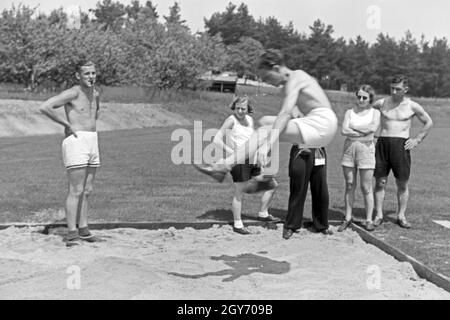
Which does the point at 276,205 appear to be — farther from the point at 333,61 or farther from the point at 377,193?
the point at 333,61

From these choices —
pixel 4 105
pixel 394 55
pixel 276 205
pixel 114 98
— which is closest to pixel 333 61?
pixel 394 55

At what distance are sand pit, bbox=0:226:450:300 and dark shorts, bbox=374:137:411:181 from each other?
1212 mm

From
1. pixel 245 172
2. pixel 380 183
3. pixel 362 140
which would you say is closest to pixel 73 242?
pixel 245 172

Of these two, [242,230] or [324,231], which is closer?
[242,230]

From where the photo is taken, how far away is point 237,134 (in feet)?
25.0

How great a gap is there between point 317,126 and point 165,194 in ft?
17.2

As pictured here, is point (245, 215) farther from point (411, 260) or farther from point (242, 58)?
point (242, 58)

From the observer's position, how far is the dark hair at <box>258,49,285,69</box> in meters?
6.32

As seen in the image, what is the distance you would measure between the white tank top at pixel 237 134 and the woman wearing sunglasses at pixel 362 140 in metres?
1.39

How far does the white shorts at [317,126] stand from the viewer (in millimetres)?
5863

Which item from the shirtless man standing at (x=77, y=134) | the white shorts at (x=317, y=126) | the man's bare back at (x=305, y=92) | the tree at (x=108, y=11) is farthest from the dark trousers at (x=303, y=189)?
the tree at (x=108, y=11)

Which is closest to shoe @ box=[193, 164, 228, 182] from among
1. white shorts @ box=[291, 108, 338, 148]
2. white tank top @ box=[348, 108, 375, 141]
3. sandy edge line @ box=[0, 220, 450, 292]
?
white shorts @ box=[291, 108, 338, 148]

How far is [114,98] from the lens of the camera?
4325 cm
